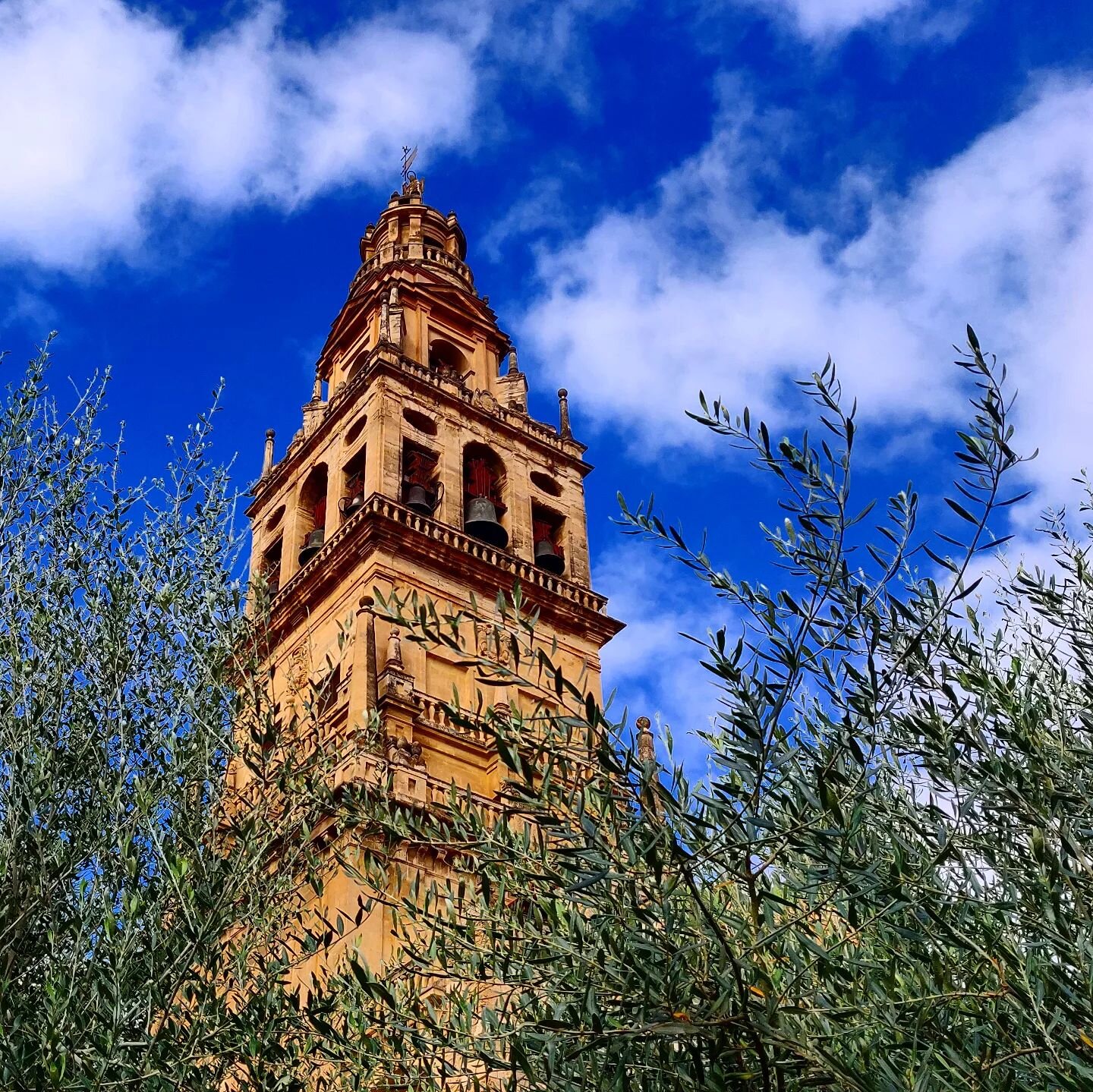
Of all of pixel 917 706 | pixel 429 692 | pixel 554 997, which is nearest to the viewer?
pixel 554 997

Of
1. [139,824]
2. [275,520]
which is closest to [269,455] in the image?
[275,520]

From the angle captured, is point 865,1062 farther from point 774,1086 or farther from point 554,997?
point 554,997

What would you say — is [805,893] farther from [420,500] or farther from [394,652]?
[420,500]

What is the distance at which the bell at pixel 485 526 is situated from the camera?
80.2 feet

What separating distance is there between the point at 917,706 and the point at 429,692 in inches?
604

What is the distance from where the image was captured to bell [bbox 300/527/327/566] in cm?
2466

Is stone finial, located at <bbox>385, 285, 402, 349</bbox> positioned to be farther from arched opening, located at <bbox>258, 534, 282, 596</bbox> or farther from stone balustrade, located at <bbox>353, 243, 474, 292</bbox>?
arched opening, located at <bbox>258, 534, 282, 596</bbox>

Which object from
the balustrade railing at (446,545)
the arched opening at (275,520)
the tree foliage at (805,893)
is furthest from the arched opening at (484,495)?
the tree foliage at (805,893)

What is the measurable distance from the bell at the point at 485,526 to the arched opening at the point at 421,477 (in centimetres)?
74

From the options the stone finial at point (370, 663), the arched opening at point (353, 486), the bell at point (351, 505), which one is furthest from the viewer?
the arched opening at point (353, 486)

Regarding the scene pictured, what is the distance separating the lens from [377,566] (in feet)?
71.1

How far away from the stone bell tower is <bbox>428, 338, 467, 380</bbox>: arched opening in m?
0.05

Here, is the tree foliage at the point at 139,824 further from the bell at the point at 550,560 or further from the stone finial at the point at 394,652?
the bell at the point at 550,560

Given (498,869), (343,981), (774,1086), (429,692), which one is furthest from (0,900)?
(429,692)
